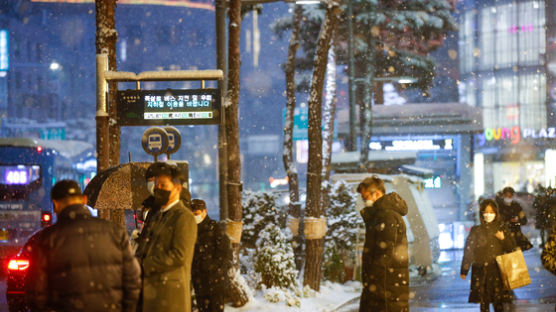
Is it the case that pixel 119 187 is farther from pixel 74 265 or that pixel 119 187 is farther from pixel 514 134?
pixel 514 134

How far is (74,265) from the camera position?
203 inches

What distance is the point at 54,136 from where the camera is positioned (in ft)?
231

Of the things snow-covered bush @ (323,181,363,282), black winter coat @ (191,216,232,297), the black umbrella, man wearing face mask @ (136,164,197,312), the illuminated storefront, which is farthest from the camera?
the illuminated storefront

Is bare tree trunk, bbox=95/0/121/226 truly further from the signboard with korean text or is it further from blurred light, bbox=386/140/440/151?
blurred light, bbox=386/140/440/151

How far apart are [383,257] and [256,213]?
7.43m

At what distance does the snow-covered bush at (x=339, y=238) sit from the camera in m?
15.6

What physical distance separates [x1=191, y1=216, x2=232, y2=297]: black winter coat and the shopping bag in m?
4.19

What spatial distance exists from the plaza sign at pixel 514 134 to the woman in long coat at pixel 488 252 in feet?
163

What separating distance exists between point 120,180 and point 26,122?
62954 millimetres

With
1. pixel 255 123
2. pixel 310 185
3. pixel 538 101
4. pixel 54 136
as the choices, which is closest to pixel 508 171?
pixel 538 101

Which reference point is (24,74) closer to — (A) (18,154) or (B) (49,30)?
(B) (49,30)

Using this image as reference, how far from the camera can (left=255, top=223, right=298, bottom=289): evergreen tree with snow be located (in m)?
12.8

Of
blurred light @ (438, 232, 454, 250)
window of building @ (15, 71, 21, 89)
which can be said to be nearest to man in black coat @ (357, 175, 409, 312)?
blurred light @ (438, 232, 454, 250)

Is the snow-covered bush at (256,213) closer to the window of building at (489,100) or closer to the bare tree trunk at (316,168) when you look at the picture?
the bare tree trunk at (316,168)
